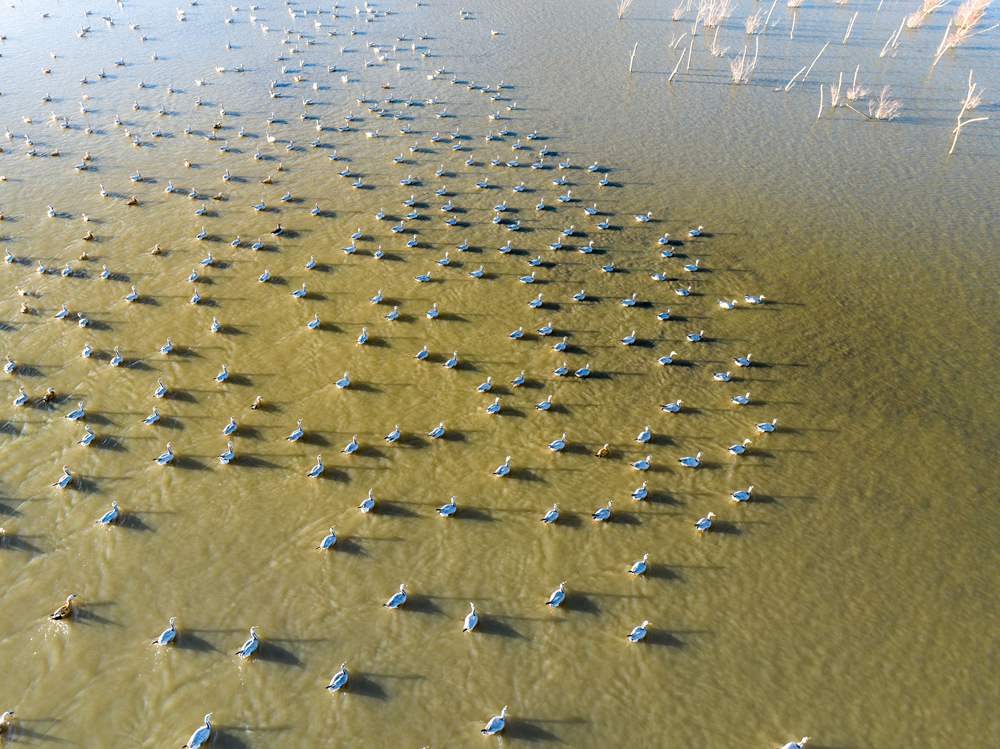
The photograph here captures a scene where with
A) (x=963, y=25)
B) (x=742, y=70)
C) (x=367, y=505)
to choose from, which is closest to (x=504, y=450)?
(x=367, y=505)

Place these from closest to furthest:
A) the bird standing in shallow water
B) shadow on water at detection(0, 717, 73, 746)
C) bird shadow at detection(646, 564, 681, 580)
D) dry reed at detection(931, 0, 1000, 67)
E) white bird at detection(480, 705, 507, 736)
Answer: shadow on water at detection(0, 717, 73, 746)
white bird at detection(480, 705, 507, 736)
the bird standing in shallow water
bird shadow at detection(646, 564, 681, 580)
dry reed at detection(931, 0, 1000, 67)

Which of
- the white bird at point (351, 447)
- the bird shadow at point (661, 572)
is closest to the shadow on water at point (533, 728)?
the bird shadow at point (661, 572)

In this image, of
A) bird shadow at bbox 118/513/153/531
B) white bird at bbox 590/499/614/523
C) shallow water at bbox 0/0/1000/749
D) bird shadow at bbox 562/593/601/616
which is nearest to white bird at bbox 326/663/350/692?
shallow water at bbox 0/0/1000/749

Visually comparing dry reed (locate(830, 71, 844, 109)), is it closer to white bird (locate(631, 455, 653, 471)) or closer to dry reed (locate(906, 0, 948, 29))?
dry reed (locate(906, 0, 948, 29))

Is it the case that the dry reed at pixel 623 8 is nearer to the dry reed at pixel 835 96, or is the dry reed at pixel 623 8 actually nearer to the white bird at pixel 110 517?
the dry reed at pixel 835 96

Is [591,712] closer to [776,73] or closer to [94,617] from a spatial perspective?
[94,617]

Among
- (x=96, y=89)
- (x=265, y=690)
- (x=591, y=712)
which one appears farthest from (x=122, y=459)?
(x=96, y=89)
